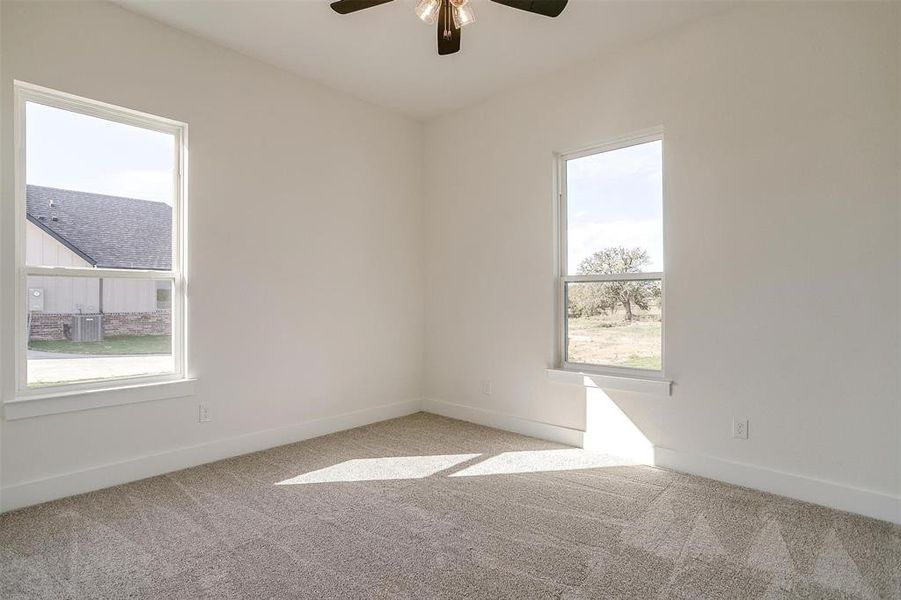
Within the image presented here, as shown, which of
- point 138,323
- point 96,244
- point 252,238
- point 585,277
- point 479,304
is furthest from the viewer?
point 479,304

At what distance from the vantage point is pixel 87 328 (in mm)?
2910

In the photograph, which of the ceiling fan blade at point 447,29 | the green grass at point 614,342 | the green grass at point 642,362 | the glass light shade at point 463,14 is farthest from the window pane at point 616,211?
the glass light shade at point 463,14

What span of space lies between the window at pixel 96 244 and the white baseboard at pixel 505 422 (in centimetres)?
229

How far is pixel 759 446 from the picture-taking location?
290 cm

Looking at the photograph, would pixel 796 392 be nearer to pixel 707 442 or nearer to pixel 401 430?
pixel 707 442

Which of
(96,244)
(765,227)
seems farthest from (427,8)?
(96,244)

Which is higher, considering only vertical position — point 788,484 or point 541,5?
point 541,5

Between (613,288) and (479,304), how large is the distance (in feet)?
4.04

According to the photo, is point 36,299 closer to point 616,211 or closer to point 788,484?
point 616,211

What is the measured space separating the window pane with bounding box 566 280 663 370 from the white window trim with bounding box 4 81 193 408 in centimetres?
279

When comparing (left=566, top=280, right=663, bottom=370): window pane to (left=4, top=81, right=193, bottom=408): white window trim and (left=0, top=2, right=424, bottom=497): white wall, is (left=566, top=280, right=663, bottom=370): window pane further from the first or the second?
(left=4, top=81, right=193, bottom=408): white window trim

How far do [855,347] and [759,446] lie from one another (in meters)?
0.75

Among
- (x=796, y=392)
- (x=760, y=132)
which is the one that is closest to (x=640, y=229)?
(x=760, y=132)

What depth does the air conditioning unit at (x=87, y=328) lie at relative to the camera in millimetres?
2869
